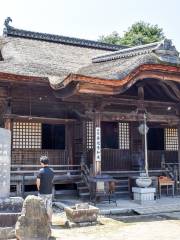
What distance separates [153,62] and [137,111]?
2270 millimetres

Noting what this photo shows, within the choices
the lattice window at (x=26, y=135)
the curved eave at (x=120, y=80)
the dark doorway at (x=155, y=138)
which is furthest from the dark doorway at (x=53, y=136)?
the dark doorway at (x=155, y=138)

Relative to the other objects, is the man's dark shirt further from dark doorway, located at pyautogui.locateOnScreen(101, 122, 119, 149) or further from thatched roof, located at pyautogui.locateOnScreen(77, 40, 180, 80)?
dark doorway, located at pyautogui.locateOnScreen(101, 122, 119, 149)

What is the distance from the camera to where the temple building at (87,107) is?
1257 cm

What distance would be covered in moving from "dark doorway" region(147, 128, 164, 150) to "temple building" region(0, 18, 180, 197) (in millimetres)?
50

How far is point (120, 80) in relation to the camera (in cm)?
1202

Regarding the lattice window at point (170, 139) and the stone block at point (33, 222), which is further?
the lattice window at point (170, 139)

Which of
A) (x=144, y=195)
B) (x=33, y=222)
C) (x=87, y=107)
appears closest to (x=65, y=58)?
(x=87, y=107)

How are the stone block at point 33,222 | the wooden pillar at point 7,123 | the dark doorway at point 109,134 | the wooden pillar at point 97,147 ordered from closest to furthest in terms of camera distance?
the stone block at point 33,222
the wooden pillar at point 97,147
the wooden pillar at point 7,123
the dark doorway at point 109,134

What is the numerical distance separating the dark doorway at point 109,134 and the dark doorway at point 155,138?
81.9 inches

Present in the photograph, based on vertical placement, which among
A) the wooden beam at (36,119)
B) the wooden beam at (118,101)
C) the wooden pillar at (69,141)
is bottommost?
the wooden pillar at (69,141)

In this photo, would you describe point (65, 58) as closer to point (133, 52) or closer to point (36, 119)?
point (133, 52)

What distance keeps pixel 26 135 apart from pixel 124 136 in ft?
15.8

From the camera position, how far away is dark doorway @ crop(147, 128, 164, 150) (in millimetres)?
17922

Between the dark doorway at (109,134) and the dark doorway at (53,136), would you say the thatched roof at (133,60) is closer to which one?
the dark doorway at (53,136)
